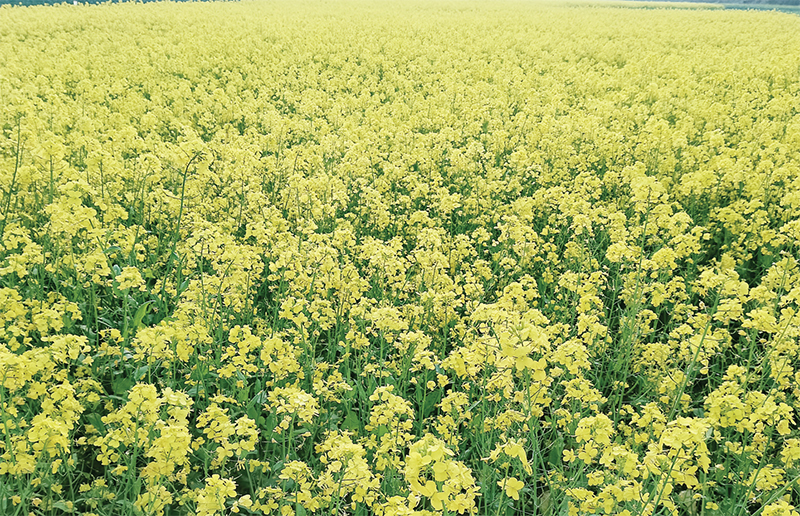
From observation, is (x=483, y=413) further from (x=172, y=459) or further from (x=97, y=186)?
(x=97, y=186)

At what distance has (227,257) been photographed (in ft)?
11.6

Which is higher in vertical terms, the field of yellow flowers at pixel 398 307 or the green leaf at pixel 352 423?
the field of yellow flowers at pixel 398 307

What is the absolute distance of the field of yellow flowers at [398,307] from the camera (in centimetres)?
243

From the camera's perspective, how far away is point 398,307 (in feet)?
13.1

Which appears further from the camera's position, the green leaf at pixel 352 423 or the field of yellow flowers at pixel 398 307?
the green leaf at pixel 352 423

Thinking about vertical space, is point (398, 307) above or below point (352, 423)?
above

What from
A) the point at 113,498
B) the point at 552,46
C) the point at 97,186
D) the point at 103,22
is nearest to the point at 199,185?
the point at 97,186

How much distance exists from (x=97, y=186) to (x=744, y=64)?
1434cm

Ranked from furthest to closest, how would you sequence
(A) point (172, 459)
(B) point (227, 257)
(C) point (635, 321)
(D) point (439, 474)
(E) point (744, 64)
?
(E) point (744, 64)
(C) point (635, 321)
(B) point (227, 257)
(A) point (172, 459)
(D) point (439, 474)

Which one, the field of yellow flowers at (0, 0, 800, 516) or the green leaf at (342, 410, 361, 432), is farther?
the green leaf at (342, 410, 361, 432)

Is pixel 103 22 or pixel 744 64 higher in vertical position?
pixel 103 22

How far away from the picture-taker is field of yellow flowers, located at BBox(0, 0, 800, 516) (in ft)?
7.97

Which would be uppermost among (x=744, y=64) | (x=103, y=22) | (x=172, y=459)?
(x=103, y=22)

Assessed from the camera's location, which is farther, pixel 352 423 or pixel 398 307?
pixel 398 307
